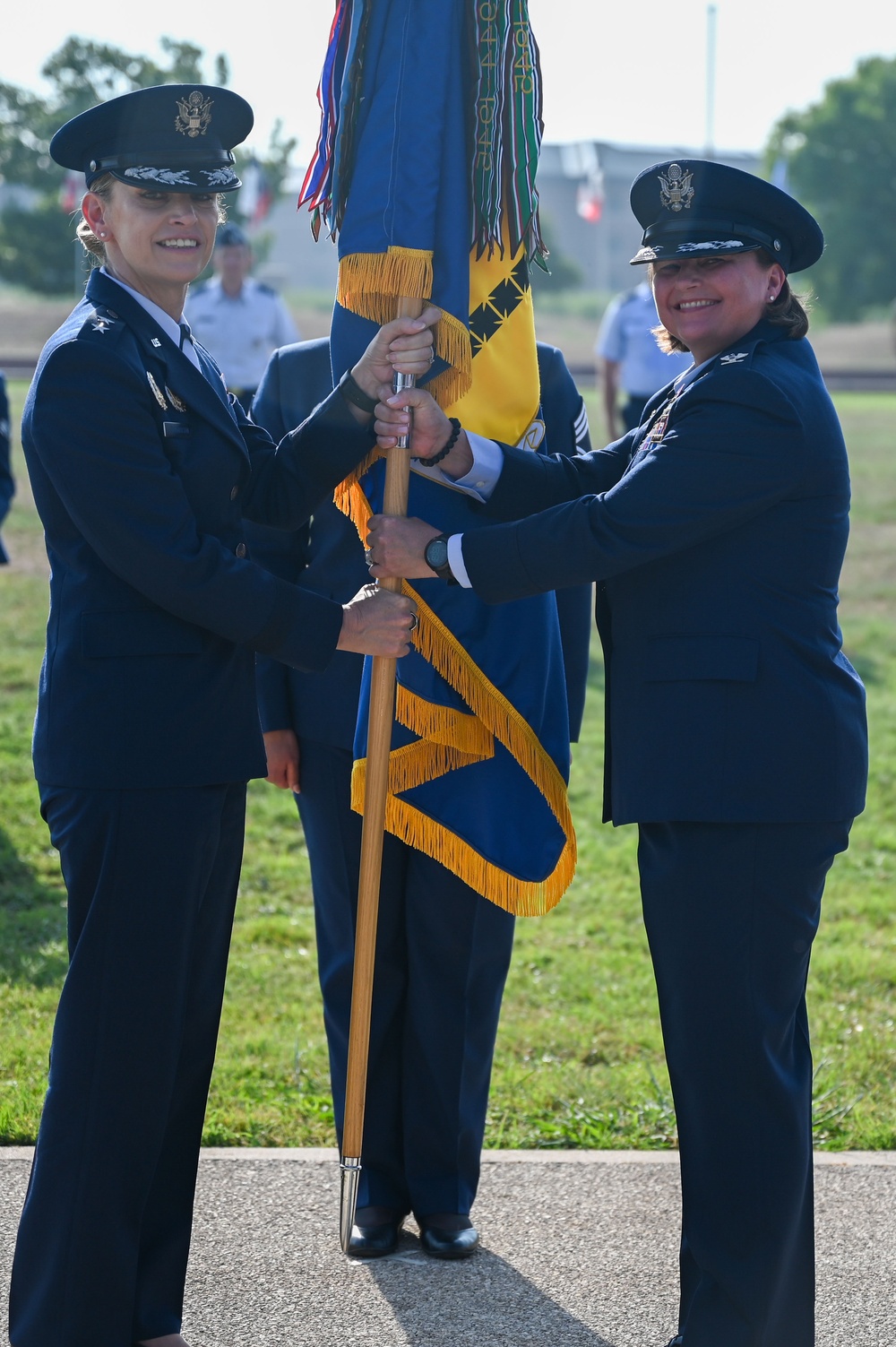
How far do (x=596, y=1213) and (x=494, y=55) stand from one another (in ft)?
8.57

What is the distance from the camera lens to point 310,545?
3.88 meters

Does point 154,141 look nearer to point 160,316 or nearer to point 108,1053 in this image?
point 160,316

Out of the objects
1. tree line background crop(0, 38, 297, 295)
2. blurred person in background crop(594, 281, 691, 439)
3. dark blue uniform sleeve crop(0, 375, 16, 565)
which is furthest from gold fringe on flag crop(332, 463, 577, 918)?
tree line background crop(0, 38, 297, 295)

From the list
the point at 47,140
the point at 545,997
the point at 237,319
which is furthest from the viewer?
the point at 47,140

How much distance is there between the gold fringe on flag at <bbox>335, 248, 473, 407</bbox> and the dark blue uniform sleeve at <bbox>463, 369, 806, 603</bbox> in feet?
1.62

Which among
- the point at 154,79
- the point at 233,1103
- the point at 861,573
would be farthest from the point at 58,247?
the point at 233,1103

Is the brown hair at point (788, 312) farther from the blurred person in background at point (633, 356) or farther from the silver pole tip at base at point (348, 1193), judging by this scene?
the blurred person in background at point (633, 356)

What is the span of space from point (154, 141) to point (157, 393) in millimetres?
470

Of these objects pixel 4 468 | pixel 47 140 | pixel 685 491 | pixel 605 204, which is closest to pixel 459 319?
pixel 685 491

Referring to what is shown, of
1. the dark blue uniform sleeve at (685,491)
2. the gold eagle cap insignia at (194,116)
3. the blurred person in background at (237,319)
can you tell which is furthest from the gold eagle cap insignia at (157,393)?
the blurred person in background at (237,319)

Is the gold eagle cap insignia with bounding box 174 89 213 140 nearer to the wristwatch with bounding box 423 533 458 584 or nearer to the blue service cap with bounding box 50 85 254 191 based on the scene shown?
the blue service cap with bounding box 50 85 254 191

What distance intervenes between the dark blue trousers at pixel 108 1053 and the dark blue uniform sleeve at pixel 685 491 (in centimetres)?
85

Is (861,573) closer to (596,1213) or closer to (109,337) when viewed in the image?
(596,1213)

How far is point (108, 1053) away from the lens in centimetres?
297
